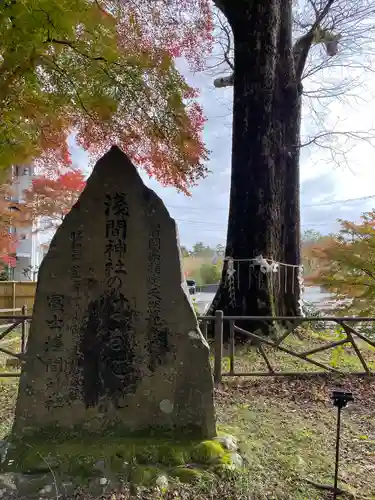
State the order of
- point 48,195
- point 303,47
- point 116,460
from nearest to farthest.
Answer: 1. point 116,460
2. point 303,47
3. point 48,195

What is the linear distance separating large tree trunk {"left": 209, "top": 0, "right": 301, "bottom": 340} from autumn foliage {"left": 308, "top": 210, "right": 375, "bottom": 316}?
101 cm

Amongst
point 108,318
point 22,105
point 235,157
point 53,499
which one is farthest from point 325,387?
point 22,105

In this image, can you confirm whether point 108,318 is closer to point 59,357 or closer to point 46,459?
point 59,357

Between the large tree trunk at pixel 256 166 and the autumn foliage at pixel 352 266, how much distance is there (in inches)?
39.9

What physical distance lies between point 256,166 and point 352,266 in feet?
9.78

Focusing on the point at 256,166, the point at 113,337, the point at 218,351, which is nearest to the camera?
the point at 113,337

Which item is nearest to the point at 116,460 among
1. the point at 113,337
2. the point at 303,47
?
the point at 113,337

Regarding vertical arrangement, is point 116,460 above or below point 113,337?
below

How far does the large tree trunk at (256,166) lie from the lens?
26.0 ft

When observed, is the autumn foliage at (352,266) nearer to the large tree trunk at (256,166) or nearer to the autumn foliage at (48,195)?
the large tree trunk at (256,166)

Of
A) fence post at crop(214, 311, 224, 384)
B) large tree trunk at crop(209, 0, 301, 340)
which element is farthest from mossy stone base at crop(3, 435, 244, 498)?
large tree trunk at crop(209, 0, 301, 340)

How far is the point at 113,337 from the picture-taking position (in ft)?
11.3

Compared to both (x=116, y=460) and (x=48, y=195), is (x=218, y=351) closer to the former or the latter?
(x=116, y=460)

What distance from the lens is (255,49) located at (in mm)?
8156
